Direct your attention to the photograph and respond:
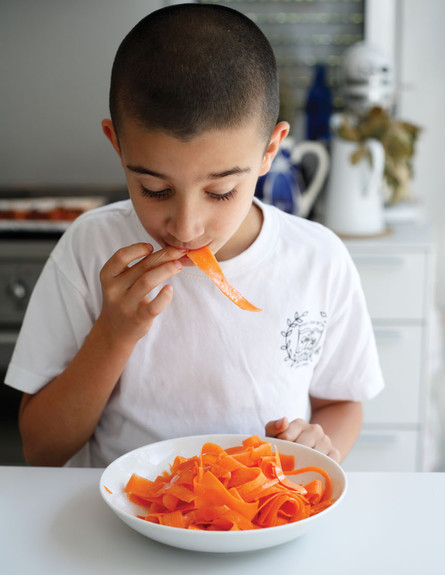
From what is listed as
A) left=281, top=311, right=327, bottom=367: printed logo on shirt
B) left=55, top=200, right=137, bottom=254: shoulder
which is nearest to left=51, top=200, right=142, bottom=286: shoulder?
left=55, top=200, right=137, bottom=254: shoulder

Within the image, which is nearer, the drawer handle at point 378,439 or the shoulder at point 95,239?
the shoulder at point 95,239

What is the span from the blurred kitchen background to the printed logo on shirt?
1012 millimetres

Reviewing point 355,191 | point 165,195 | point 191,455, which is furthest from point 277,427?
point 355,191

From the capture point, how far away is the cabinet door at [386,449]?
2.12 m

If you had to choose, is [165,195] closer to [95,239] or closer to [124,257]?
[124,257]

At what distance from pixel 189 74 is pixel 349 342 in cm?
53

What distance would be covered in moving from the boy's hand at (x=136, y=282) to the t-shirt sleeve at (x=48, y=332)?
0.17 metres

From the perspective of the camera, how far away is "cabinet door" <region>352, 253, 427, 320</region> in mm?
2021

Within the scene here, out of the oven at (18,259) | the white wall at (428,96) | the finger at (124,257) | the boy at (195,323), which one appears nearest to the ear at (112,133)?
the boy at (195,323)

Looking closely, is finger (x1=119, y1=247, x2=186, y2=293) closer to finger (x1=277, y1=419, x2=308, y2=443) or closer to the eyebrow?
the eyebrow

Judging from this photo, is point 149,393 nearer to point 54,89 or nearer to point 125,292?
point 125,292

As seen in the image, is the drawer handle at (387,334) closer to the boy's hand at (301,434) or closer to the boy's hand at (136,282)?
the boy's hand at (301,434)

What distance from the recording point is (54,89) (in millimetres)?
2537

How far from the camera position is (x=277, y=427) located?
0.85 meters
